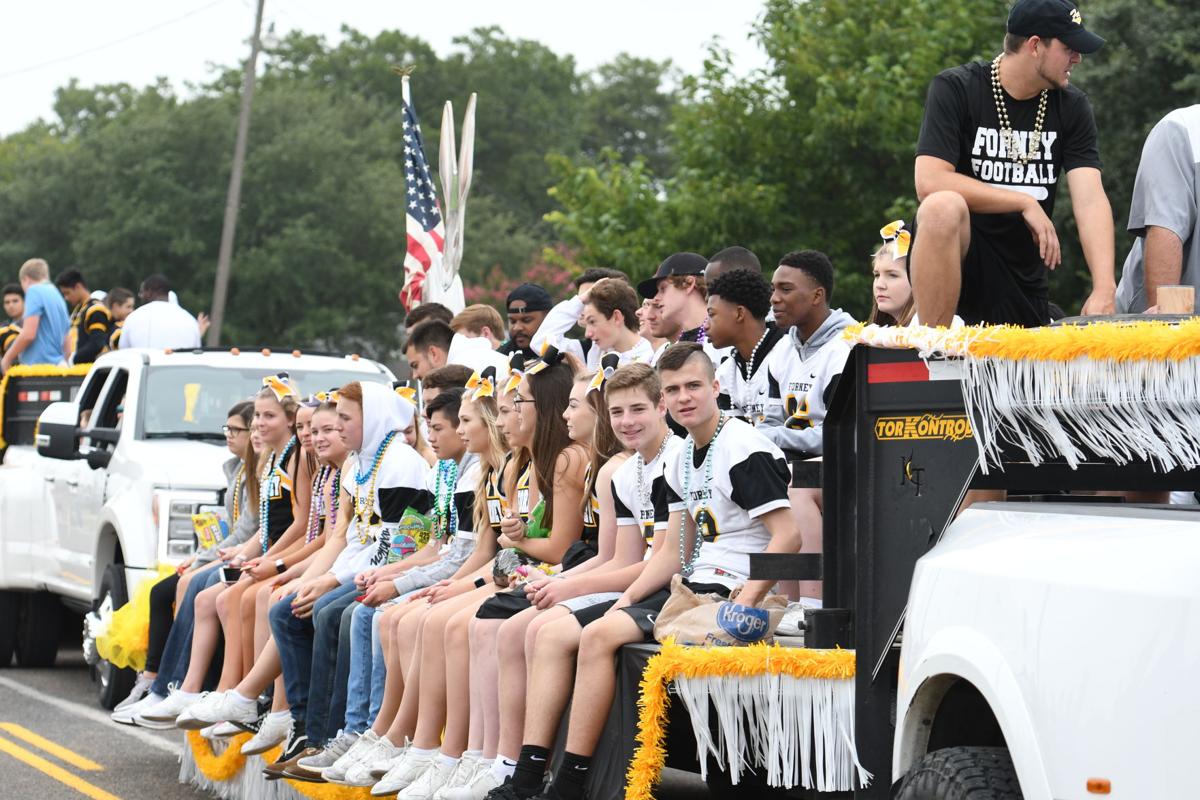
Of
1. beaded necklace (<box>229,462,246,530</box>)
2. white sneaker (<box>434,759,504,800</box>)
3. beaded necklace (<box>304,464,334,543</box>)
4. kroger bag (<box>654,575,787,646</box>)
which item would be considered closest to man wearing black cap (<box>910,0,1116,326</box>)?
kroger bag (<box>654,575,787,646</box>)

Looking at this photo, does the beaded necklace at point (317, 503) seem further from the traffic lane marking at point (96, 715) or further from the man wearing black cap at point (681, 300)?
the man wearing black cap at point (681, 300)

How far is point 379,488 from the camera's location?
9.04 m

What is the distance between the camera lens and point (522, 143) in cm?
7381

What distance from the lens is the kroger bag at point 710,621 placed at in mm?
5746

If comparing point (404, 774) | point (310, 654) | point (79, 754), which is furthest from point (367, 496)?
point (79, 754)

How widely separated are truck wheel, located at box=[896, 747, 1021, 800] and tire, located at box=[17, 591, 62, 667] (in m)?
11.6

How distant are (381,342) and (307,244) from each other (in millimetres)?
4948

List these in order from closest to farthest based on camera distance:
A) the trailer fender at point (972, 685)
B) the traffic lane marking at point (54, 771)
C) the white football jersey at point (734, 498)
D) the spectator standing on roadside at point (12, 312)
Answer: the trailer fender at point (972, 685)
the white football jersey at point (734, 498)
the traffic lane marking at point (54, 771)
the spectator standing on roadside at point (12, 312)

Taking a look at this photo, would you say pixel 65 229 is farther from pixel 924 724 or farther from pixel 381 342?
pixel 924 724

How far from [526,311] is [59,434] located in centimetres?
403

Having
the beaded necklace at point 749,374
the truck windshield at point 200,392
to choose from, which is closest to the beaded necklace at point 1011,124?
the beaded necklace at point 749,374

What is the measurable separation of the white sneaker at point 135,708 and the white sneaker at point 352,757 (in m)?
2.31

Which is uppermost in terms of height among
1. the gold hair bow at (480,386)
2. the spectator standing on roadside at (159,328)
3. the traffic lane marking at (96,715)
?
the spectator standing on roadside at (159,328)

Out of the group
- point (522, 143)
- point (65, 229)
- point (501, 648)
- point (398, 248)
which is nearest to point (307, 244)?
point (398, 248)
